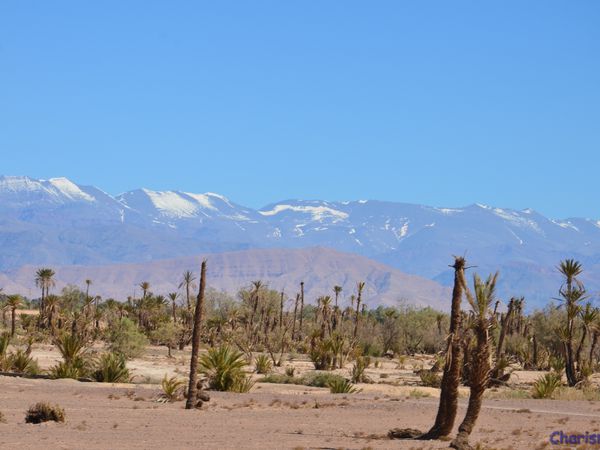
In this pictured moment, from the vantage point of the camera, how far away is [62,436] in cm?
2347

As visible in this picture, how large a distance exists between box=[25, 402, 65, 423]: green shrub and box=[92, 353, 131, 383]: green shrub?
1441 cm

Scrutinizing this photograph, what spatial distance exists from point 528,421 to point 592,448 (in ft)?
23.9

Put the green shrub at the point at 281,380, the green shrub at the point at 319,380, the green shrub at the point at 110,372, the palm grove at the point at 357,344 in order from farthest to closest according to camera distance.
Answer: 1. the green shrub at the point at 281,380
2. the green shrub at the point at 319,380
3. the green shrub at the point at 110,372
4. the palm grove at the point at 357,344

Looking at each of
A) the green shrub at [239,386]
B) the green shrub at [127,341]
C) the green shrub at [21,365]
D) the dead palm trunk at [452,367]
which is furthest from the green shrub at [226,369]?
the green shrub at [127,341]

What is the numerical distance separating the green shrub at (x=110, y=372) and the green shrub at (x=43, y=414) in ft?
47.3

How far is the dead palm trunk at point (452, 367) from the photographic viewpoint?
75.8 feet

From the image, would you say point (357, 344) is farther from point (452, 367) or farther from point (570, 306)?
point (452, 367)

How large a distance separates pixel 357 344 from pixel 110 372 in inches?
1134

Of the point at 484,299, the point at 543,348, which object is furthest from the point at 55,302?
the point at 484,299

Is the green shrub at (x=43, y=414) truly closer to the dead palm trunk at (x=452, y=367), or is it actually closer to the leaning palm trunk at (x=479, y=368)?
the dead palm trunk at (x=452, y=367)

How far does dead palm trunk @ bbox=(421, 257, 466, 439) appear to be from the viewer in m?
23.1

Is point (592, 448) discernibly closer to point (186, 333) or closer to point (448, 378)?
point (448, 378)

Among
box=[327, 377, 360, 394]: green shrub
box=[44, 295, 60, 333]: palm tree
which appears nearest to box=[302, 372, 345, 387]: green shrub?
box=[327, 377, 360, 394]: green shrub

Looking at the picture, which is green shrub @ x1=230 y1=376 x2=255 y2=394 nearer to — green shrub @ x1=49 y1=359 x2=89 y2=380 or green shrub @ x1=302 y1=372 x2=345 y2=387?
green shrub @ x1=302 y1=372 x2=345 y2=387
